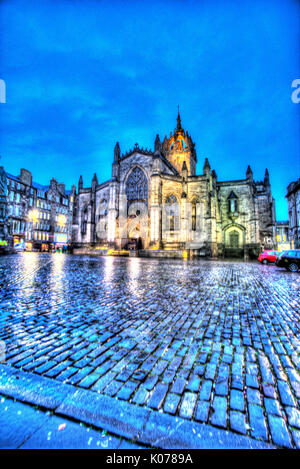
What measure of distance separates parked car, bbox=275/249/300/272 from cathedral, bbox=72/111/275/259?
1247cm

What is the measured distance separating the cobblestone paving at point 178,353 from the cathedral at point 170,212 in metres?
20.6

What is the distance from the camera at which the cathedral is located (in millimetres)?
27484

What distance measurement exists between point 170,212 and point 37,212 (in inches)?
1335

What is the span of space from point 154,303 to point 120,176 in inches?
1183

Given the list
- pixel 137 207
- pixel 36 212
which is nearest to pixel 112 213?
pixel 137 207

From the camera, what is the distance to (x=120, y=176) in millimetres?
31969

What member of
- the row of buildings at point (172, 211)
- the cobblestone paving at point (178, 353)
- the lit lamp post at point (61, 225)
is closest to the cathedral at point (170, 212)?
the row of buildings at point (172, 211)

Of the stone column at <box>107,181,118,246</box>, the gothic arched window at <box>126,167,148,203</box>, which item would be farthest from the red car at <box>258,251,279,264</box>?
the stone column at <box>107,181,118,246</box>

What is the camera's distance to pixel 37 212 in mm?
46312

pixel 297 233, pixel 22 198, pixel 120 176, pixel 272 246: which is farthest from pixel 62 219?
pixel 297 233

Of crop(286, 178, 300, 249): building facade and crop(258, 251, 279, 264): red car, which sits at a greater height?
crop(286, 178, 300, 249): building facade

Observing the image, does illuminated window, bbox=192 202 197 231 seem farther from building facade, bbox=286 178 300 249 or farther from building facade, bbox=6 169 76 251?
building facade, bbox=6 169 76 251

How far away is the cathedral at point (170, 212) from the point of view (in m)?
27.5
